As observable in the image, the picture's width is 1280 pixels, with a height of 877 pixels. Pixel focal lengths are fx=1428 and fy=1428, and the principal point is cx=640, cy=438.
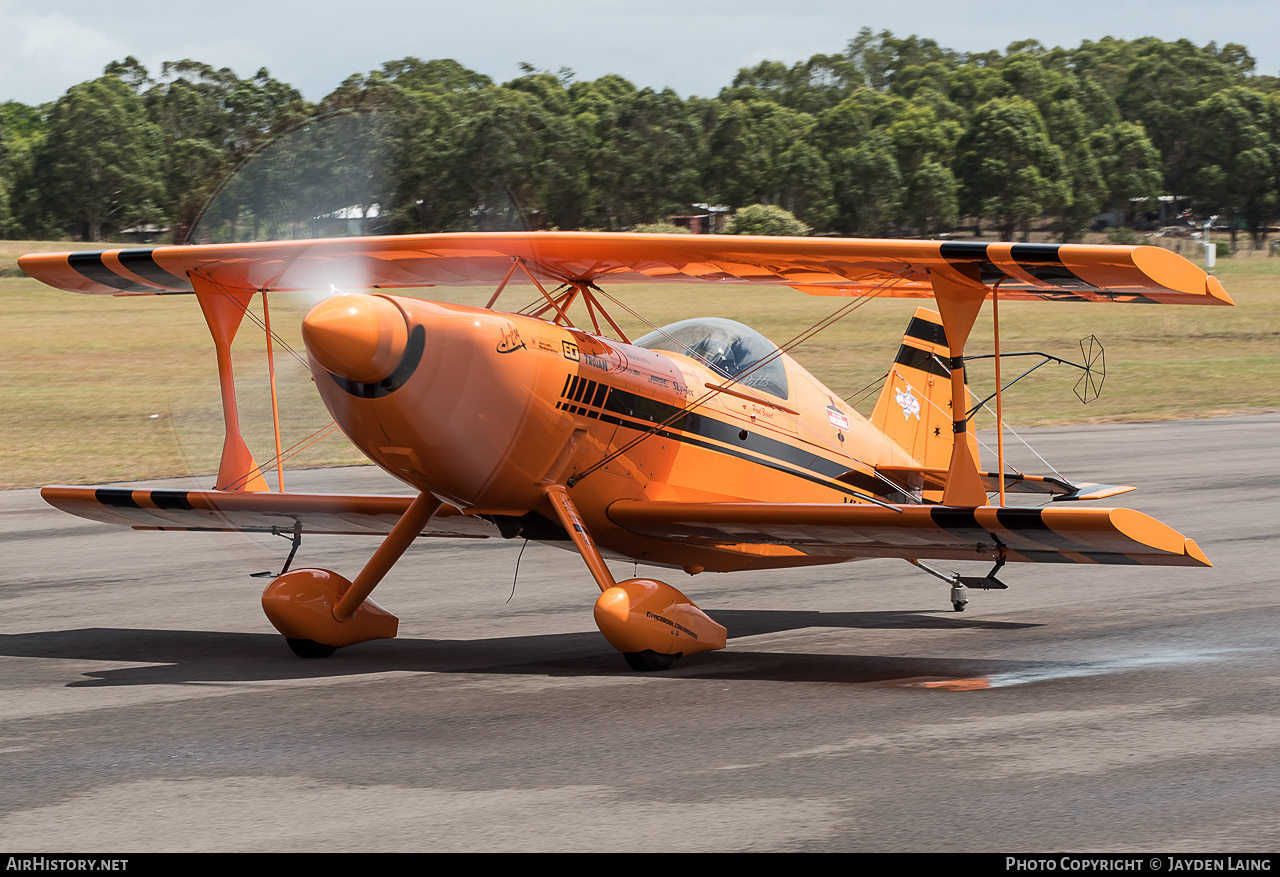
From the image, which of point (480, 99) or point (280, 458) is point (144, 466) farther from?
point (280, 458)

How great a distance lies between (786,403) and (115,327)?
44638 mm

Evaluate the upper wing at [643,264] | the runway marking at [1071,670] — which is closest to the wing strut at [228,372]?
the upper wing at [643,264]

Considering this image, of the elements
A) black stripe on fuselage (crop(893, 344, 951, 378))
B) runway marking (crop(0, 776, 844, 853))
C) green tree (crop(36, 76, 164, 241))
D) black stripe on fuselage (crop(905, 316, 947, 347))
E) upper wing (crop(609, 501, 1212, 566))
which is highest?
green tree (crop(36, 76, 164, 241))

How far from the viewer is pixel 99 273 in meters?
10.4

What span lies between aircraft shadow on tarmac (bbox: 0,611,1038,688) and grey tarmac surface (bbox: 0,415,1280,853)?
1.5 inches

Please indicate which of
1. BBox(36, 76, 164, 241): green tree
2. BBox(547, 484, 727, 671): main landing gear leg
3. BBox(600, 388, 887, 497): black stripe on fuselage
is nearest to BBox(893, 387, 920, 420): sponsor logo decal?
BBox(600, 388, 887, 497): black stripe on fuselage

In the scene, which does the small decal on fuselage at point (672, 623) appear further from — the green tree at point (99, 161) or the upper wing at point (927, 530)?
the green tree at point (99, 161)

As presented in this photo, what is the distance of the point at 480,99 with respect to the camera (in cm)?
1538

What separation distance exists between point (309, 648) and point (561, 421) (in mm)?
2321

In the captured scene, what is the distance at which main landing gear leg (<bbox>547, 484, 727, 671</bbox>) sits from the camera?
332 inches

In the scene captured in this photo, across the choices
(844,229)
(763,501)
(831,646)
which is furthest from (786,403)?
(844,229)

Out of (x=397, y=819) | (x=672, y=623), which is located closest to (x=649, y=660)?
(x=672, y=623)

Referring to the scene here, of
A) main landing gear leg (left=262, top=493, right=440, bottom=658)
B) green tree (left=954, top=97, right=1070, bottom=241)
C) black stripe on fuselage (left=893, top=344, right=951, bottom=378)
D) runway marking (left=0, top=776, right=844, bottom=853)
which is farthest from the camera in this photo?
green tree (left=954, top=97, right=1070, bottom=241)

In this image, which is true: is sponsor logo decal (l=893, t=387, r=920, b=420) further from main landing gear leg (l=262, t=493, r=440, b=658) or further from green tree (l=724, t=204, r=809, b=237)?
green tree (l=724, t=204, r=809, b=237)
